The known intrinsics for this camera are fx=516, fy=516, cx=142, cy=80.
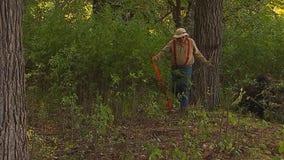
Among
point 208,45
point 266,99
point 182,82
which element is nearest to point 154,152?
point 182,82

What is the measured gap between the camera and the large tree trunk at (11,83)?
4875mm

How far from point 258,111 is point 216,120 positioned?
8.04 feet

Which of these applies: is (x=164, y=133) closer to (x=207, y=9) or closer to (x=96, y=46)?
(x=96, y=46)

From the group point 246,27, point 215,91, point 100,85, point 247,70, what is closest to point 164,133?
point 100,85

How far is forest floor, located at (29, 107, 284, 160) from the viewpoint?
6.46 meters

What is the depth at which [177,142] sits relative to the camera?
7141 millimetres

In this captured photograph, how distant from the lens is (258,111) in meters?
10.7

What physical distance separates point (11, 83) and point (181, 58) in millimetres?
4914

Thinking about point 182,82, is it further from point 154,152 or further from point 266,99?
point 154,152

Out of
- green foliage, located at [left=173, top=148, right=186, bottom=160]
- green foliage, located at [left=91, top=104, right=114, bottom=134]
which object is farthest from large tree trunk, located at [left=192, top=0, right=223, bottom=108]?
green foliage, located at [left=173, top=148, right=186, bottom=160]

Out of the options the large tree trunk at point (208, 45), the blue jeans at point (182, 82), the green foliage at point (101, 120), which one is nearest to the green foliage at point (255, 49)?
the large tree trunk at point (208, 45)

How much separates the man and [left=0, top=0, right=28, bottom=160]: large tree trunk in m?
4.45

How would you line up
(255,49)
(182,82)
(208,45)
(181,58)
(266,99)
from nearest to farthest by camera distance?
(182,82) < (181,58) < (208,45) < (266,99) < (255,49)

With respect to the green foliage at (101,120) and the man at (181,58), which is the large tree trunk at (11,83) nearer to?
the green foliage at (101,120)
